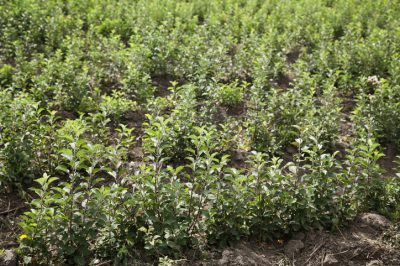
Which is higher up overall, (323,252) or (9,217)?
(323,252)

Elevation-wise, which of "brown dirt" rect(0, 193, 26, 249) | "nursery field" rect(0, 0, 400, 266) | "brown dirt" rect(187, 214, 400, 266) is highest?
"nursery field" rect(0, 0, 400, 266)

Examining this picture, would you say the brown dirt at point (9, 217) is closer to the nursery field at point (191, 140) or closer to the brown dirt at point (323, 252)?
the nursery field at point (191, 140)

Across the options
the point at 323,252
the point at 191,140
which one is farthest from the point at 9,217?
the point at 323,252

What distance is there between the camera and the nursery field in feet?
Result: 14.8

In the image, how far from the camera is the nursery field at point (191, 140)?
452cm

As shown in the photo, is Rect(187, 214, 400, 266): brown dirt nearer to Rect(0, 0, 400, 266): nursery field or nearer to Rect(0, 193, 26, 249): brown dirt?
Rect(0, 0, 400, 266): nursery field

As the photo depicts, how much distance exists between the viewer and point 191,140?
239 inches

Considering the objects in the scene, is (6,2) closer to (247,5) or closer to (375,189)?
(247,5)

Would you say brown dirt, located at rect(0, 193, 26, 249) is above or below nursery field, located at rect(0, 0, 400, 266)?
below

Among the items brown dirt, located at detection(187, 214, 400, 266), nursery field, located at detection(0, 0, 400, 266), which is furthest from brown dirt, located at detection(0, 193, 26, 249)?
brown dirt, located at detection(187, 214, 400, 266)

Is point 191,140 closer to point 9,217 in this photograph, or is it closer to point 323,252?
point 323,252

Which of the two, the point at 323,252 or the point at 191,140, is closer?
the point at 323,252

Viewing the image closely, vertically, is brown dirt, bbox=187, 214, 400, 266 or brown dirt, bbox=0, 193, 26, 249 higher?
brown dirt, bbox=187, 214, 400, 266

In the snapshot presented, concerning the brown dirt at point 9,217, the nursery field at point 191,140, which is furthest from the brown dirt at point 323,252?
the brown dirt at point 9,217
